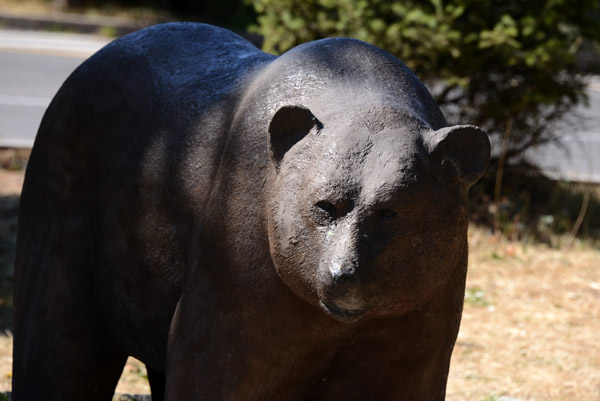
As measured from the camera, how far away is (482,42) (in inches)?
287

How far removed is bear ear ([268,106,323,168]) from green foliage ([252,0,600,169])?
5220 millimetres

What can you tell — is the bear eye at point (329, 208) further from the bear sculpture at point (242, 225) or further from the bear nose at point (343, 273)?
the bear nose at point (343, 273)

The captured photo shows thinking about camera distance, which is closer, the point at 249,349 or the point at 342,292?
the point at 342,292

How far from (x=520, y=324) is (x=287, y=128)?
4.29 meters

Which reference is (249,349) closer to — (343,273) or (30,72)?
(343,273)

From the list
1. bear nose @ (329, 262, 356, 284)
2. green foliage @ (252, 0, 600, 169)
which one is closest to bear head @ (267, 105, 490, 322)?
bear nose @ (329, 262, 356, 284)

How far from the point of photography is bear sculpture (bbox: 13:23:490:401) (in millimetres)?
2168

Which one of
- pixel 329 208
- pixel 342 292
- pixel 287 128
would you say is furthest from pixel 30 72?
pixel 342 292

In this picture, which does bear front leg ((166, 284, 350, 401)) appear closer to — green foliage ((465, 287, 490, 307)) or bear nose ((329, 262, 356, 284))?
bear nose ((329, 262, 356, 284))

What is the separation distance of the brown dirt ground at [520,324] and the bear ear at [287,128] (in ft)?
8.85

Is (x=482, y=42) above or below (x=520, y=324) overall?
above

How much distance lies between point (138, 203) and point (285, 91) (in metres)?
0.64

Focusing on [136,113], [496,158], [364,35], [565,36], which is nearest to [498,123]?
[496,158]

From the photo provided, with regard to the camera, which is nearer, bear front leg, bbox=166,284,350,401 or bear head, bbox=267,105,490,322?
bear head, bbox=267,105,490,322
